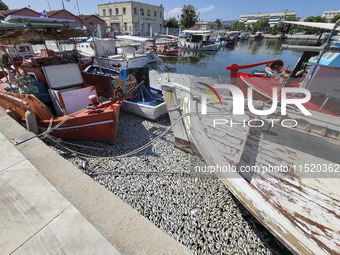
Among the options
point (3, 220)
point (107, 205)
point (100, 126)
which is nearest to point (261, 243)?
point (107, 205)

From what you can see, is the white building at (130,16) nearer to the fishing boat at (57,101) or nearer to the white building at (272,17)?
the fishing boat at (57,101)

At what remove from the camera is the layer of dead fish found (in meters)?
3.08

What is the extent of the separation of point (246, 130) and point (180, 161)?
7.31 ft

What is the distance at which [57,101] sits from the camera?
5793 millimetres

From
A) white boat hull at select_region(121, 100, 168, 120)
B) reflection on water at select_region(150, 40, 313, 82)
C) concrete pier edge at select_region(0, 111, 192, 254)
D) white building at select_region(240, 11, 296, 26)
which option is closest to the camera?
concrete pier edge at select_region(0, 111, 192, 254)

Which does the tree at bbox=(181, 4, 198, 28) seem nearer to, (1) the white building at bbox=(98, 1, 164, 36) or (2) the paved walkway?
(1) the white building at bbox=(98, 1, 164, 36)

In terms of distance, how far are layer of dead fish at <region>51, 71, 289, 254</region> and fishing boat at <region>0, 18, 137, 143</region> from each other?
86cm

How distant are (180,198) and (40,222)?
269 cm

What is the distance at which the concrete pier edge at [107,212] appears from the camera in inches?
84.5

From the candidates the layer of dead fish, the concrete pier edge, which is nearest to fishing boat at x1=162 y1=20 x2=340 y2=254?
the layer of dead fish

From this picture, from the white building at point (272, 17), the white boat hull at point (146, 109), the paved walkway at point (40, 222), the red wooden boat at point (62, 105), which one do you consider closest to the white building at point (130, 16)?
the red wooden boat at point (62, 105)

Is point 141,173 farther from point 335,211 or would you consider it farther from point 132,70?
point 132,70

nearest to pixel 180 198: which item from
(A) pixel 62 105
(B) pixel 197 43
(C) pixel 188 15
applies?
(A) pixel 62 105

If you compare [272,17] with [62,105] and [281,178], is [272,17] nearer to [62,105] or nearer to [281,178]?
[62,105]
